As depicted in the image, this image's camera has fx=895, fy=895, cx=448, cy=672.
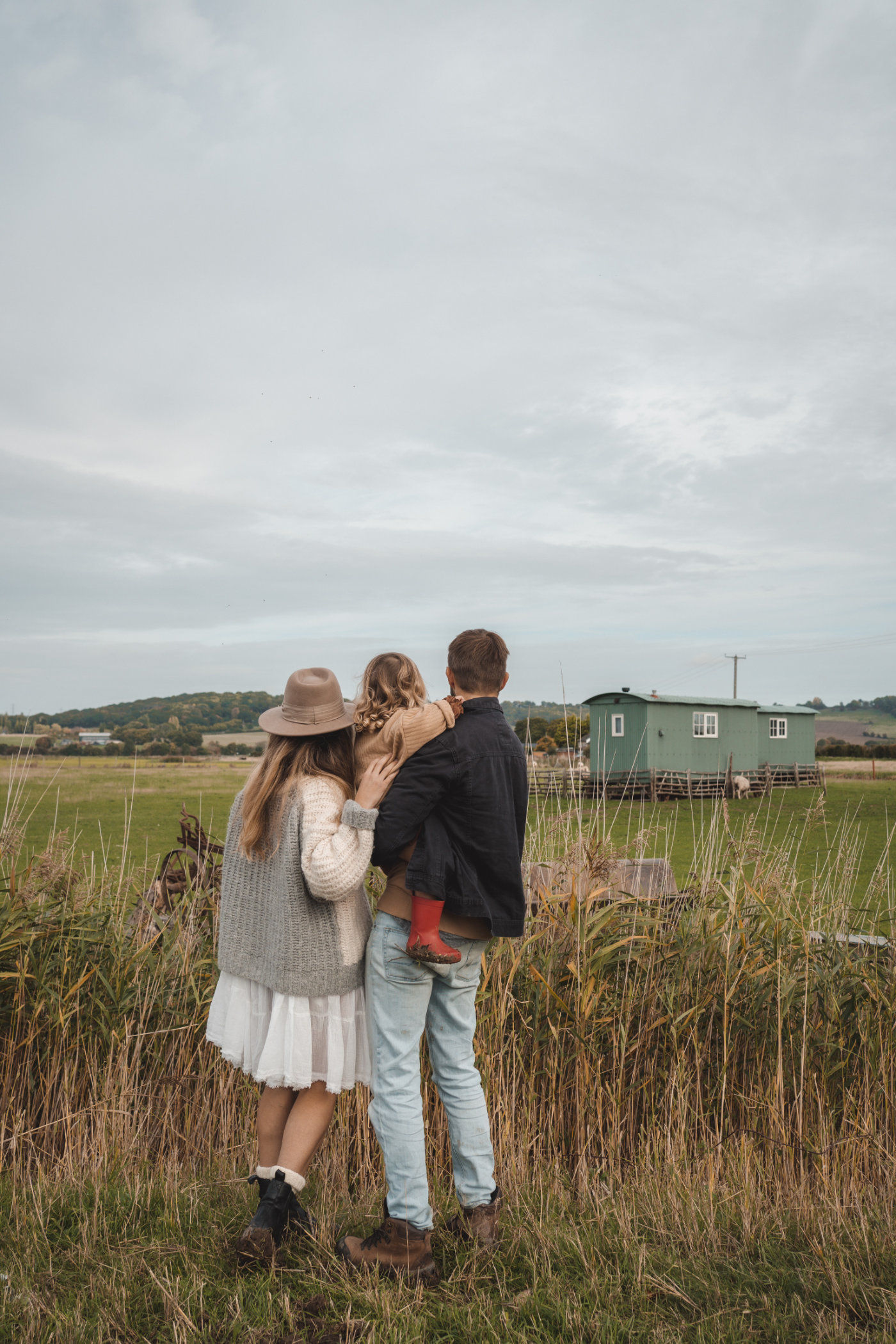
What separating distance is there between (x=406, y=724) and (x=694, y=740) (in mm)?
29506

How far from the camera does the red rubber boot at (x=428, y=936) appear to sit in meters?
2.48

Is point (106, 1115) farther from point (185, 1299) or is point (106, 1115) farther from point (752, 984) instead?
point (752, 984)

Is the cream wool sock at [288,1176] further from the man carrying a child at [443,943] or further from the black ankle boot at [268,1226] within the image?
the man carrying a child at [443,943]

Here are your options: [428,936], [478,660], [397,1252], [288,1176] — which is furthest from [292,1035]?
[478,660]

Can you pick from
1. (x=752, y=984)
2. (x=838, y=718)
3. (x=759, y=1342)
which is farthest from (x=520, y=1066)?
(x=838, y=718)

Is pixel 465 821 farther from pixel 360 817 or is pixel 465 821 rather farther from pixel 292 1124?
pixel 292 1124

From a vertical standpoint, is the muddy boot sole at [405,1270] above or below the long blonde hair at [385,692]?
below

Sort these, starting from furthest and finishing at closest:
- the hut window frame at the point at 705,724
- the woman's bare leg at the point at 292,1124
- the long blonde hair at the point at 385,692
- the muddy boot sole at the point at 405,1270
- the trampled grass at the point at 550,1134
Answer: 1. the hut window frame at the point at 705,724
2. the long blonde hair at the point at 385,692
3. the woman's bare leg at the point at 292,1124
4. the muddy boot sole at the point at 405,1270
5. the trampled grass at the point at 550,1134

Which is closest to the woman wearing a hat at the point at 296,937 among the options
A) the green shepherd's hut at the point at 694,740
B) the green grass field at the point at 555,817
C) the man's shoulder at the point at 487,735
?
the man's shoulder at the point at 487,735

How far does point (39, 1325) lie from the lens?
2215 millimetres

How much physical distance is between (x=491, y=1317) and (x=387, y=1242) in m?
0.35

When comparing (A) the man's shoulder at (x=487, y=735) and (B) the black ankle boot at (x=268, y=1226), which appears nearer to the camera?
(B) the black ankle boot at (x=268, y=1226)

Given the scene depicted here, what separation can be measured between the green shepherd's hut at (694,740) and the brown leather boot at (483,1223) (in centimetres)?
2413

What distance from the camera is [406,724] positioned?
2.62m
